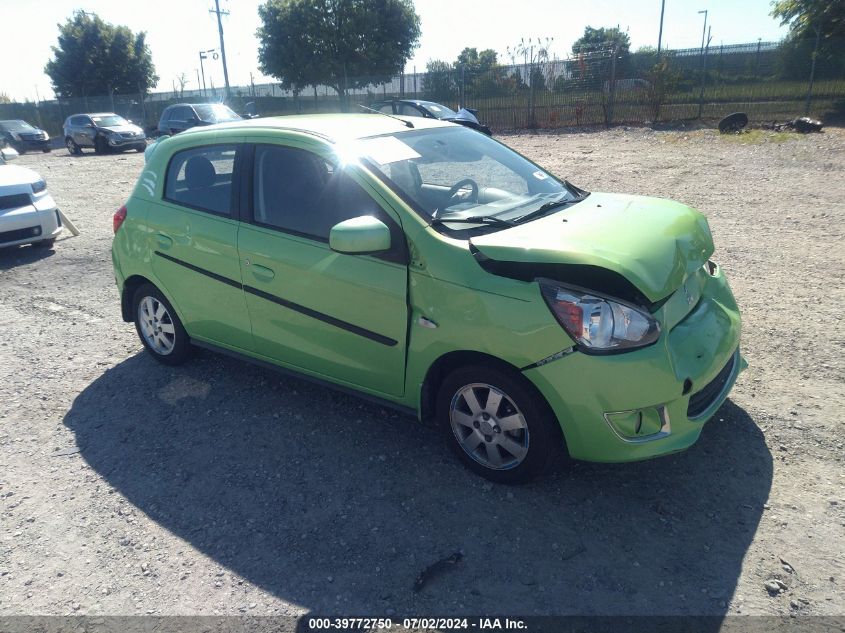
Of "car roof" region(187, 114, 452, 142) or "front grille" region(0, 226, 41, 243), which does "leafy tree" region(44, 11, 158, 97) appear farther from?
"car roof" region(187, 114, 452, 142)

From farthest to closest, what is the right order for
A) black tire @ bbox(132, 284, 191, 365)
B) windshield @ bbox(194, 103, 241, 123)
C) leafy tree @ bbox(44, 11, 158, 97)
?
leafy tree @ bbox(44, 11, 158, 97), windshield @ bbox(194, 103, 241, 123), black tire @ bbox(132, 284, 191, 365)

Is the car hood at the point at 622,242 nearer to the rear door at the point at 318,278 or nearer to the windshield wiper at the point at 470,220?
→ the windshield wiper at the point at 470,220

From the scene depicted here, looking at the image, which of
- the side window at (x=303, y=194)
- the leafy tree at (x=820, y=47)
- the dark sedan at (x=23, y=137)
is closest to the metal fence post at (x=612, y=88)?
the leafy tree at (x=820, y=47)

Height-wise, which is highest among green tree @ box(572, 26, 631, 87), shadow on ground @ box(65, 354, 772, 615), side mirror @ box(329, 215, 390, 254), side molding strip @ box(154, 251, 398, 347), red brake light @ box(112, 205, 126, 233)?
green tree @ box(572, 26, 631, 87)

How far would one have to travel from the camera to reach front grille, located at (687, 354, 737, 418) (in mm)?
2980

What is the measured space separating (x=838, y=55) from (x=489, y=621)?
22.6 metres

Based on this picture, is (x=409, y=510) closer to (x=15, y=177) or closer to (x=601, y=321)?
(x=601, y=321)

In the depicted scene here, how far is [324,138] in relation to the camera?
3637 millimetres

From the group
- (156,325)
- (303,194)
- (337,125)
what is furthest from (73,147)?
(303,194)

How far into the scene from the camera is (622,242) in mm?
3025

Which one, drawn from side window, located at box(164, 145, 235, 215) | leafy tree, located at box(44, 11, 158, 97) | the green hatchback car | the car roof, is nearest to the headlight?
the green hatchback car

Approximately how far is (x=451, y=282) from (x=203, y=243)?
6.27 feet

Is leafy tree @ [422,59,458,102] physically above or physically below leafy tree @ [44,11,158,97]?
below

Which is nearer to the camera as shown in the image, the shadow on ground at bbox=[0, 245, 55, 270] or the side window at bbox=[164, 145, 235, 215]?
the side window at bbox=[164, 145, 235, 215]
